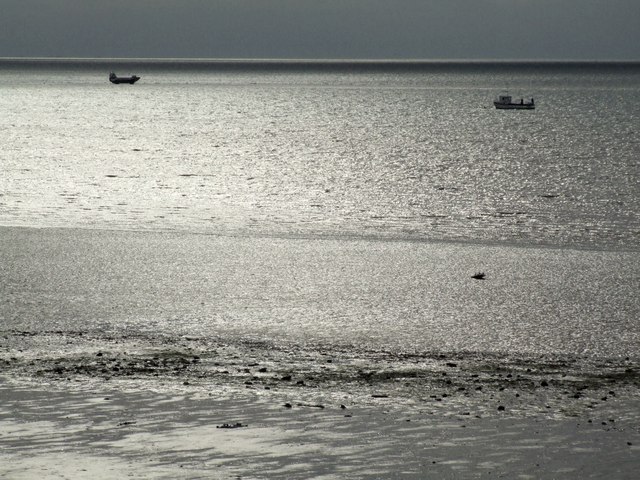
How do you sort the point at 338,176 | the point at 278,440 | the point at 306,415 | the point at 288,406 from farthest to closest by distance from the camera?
the point at 338,176
the point at 288,406
the point at 306,415
the point at 278,440

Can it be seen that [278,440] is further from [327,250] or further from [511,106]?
[511,106]

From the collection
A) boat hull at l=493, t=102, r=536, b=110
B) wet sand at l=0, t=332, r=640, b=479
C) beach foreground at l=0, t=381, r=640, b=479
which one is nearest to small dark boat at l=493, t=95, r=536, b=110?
boat hull at l=493, t=102, r=536, b=110

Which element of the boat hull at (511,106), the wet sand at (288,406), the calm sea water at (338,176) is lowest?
the boat hull at (511,106)

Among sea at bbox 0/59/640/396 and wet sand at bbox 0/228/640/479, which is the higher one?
wet sand at bbox 0/228/640/479

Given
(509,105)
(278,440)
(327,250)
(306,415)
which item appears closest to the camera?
(278,440)

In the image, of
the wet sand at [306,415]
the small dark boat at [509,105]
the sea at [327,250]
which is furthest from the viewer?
the small dark boat at [509,105]

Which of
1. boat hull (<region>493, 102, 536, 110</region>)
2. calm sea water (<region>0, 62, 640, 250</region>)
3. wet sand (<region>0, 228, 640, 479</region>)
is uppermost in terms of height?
wet sand (<region>0, 228, 640, 479</region>)

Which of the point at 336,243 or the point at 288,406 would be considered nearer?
the point at 288,406

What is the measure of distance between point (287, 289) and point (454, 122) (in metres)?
89.7

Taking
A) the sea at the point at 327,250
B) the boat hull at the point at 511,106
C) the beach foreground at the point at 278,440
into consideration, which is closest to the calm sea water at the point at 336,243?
the sea at the point at 327,250

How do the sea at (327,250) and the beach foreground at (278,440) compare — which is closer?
the beach foreground at (278,440)

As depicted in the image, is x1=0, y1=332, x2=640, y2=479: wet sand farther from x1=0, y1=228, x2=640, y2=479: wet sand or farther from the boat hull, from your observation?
the boat hull

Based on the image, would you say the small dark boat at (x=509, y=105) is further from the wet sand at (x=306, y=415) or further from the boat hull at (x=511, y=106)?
the wet sand at (x=306, y=415)

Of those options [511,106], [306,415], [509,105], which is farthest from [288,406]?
[511,106]
